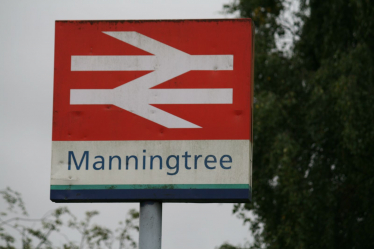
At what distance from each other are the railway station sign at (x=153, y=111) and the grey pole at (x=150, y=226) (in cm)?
8

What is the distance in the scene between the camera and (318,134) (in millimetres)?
12297

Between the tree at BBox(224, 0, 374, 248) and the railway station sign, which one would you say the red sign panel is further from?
the tree at BBox(224, 0, 374, 248)

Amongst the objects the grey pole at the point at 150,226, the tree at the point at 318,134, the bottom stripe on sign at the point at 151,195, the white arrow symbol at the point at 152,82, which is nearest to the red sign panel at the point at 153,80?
the white arrow symbol at the point at 152,82

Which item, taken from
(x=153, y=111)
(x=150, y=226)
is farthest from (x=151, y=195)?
(x=153, y=111)

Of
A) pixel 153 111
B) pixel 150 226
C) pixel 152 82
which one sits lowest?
pixel 150 226

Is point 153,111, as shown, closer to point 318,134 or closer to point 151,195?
point 151,195

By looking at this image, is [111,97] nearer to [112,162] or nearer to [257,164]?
[112,162]

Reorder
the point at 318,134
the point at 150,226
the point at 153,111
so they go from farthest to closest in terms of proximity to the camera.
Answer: the point at 318,134 → the point at 153,111 → the point at 150,226

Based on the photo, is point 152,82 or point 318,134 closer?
point 152,82

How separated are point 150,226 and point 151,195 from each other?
0.19 meters

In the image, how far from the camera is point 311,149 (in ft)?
42.5

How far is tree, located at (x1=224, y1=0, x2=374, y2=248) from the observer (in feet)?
38.6

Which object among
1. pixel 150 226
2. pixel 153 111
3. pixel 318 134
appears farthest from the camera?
pixel 318 134

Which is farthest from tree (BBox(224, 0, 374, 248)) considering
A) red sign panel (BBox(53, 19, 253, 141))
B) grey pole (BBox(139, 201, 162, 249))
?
grey pole (BBox(139, 201, 162, 249))
